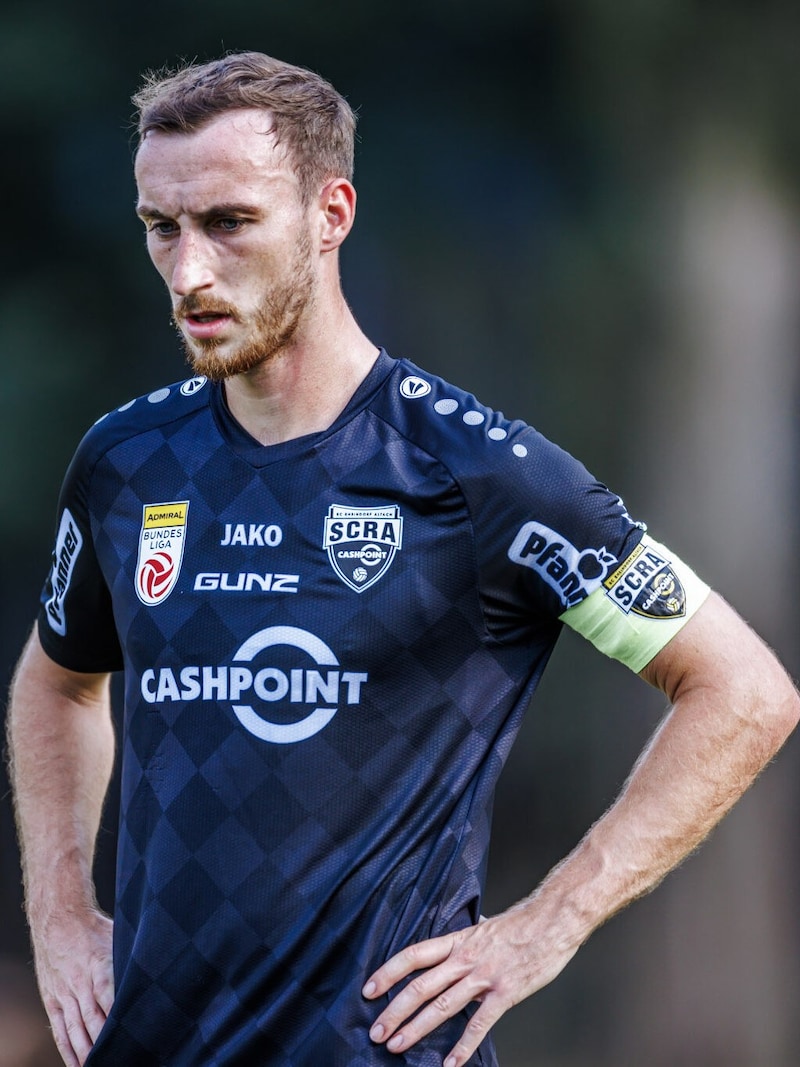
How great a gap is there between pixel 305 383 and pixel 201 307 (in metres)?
0.20

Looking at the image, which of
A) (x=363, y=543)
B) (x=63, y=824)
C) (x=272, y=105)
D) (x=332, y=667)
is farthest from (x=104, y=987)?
(x=272, y=105)

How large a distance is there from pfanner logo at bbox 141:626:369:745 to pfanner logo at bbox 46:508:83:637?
425 mm

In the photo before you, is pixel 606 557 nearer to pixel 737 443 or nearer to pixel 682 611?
pixel 682 611

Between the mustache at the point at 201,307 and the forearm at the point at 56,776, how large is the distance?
0.73 m

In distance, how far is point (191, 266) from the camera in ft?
6.64

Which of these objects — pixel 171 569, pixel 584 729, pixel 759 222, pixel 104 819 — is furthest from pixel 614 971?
pixel 171 569

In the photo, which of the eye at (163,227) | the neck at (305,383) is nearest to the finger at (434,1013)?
the neck at (305,383)

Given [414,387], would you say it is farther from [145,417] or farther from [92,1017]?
[92,1017]

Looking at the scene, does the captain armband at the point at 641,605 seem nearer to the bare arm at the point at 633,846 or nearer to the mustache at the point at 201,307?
the bare arm at the point at 633,846

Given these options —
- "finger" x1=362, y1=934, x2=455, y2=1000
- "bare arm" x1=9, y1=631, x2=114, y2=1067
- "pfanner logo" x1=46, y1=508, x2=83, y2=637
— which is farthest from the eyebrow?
"finger" x1=362, y1=934, x2=455, y2=1000

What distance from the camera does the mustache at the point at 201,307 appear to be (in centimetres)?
205

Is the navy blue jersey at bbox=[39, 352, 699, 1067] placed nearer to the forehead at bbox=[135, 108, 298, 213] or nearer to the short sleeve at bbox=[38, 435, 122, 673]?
the short sleeve at bbox=[38, 435, 122, 673]

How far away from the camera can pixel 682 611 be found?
1998 millimetres

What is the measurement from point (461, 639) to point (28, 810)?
2.87 feet
